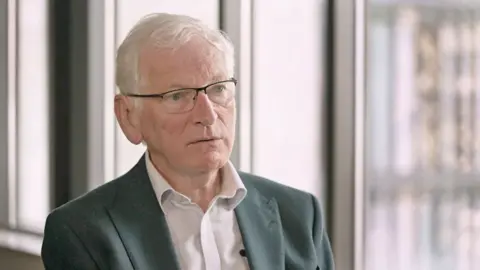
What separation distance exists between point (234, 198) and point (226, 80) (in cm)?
21

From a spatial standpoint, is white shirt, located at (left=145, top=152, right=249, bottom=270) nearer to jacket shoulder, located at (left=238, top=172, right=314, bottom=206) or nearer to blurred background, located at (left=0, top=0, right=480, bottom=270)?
jacket shoulder, located at (left=238, top=172, right=314, bottom=206)

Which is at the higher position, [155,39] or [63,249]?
[155,39]

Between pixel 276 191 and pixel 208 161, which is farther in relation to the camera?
pixel 276 191

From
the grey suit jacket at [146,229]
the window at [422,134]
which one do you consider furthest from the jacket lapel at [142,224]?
the window at [422,134]

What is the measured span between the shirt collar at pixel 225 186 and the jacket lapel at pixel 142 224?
0.03 ft

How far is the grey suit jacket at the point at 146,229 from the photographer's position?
120cm

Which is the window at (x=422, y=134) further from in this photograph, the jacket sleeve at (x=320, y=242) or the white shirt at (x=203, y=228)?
the white shirt at (x=203, y=228)

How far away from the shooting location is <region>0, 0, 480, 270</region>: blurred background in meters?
1.78

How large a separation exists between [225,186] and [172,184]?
3.6 inches

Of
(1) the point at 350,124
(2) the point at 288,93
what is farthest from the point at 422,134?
(2) the point at 288,93

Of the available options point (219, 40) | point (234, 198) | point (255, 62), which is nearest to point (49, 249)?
point (234, 198)

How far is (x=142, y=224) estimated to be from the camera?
124 centimetres

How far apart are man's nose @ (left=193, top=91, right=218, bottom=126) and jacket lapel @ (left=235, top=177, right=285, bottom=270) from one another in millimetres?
187

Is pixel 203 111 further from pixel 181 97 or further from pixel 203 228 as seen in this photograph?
pixel 203 228
